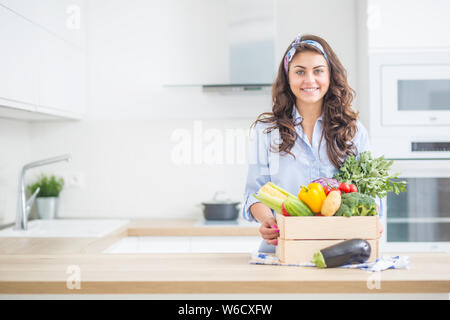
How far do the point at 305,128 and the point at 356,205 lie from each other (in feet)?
1.91

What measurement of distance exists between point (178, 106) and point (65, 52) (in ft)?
2.53

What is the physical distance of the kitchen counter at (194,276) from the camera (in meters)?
1.14

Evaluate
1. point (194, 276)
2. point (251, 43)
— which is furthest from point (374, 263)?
point (251, 43)

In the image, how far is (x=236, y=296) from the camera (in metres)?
1.19

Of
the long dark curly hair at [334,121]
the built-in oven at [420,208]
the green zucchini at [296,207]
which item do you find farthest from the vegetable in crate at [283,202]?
the built-in oven at [420,208]

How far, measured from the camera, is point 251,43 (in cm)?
273

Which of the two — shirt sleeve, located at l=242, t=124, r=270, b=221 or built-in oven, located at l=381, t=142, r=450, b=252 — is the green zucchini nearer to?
shirt sleeve, located at l=242, t=124, r=270, b=221

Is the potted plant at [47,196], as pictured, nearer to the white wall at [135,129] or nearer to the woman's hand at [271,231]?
the white wall at [135,129]

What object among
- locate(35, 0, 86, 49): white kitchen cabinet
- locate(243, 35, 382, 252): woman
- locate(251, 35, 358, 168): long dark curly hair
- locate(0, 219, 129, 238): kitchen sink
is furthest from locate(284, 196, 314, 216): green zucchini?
locate(35, 0, 86, 49): white kitchen cabinet

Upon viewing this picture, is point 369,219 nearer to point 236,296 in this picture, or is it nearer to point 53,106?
point 236,296

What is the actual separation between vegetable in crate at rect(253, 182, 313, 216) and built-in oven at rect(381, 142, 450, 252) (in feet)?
4.30

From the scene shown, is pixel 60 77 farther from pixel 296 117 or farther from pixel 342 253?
pixel 342 253
